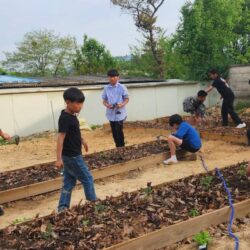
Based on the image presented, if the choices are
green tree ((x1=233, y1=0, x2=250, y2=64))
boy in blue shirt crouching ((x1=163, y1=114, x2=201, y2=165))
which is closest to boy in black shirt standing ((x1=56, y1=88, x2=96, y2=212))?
boy in blue shirt crouching ((x1=163, y1=114, x2=201, y2=165))

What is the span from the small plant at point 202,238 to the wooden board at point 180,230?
14 centimetres

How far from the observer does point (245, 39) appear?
22.2 meters

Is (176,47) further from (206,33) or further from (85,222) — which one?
(85,222)

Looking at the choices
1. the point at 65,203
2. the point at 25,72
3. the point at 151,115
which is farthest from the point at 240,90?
the point at 25,72

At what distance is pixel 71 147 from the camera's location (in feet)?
15.7

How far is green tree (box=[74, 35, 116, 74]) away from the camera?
30.4m

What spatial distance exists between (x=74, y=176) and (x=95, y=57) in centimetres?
2636

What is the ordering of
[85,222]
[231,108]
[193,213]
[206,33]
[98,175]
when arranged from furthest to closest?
[206,33] < [231,108] < [98,175] < [193,213] < [85,222]

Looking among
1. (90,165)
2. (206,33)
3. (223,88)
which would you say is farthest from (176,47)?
(90,165)

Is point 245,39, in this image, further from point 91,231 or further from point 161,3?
point 91,231

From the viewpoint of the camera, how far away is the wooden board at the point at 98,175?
591cm

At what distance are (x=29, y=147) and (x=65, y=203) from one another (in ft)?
23.0

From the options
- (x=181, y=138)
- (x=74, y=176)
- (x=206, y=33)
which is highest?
(x=206, y=33)

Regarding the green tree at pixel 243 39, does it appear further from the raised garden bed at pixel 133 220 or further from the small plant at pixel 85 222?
the small plant at pixel 85 222
